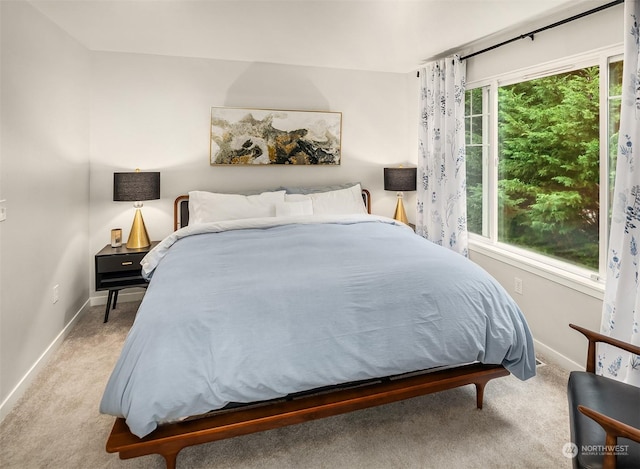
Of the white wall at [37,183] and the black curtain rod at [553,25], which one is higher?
the black curtain rod at [553,25]

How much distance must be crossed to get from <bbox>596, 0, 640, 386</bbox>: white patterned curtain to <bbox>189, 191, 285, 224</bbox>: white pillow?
2604mm

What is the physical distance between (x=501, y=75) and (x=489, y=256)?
1556 millimetres

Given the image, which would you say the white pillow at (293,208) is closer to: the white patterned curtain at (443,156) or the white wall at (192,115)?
the white wall at (192,115)

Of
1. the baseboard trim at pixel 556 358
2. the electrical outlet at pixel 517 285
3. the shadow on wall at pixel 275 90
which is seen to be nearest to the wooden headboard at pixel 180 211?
the shadow on wall at pixel 275 90

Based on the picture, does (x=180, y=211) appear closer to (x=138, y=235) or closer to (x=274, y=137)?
(x=138, y=235)

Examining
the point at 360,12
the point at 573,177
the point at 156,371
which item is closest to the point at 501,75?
the point at 573,177

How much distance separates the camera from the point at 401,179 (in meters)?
4.12

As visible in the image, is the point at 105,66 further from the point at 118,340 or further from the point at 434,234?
the point at 434,234

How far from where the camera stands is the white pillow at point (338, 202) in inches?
149

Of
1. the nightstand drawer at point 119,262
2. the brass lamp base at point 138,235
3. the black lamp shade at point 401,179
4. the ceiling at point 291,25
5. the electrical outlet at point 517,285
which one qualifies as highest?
the ceiling at point 291,25

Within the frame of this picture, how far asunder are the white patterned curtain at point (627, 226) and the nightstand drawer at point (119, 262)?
3.48 meters

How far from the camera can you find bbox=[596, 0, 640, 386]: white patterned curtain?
196cm

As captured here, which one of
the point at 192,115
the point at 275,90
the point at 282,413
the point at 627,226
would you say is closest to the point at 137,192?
the point at 192,115

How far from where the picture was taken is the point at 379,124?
4.43m
